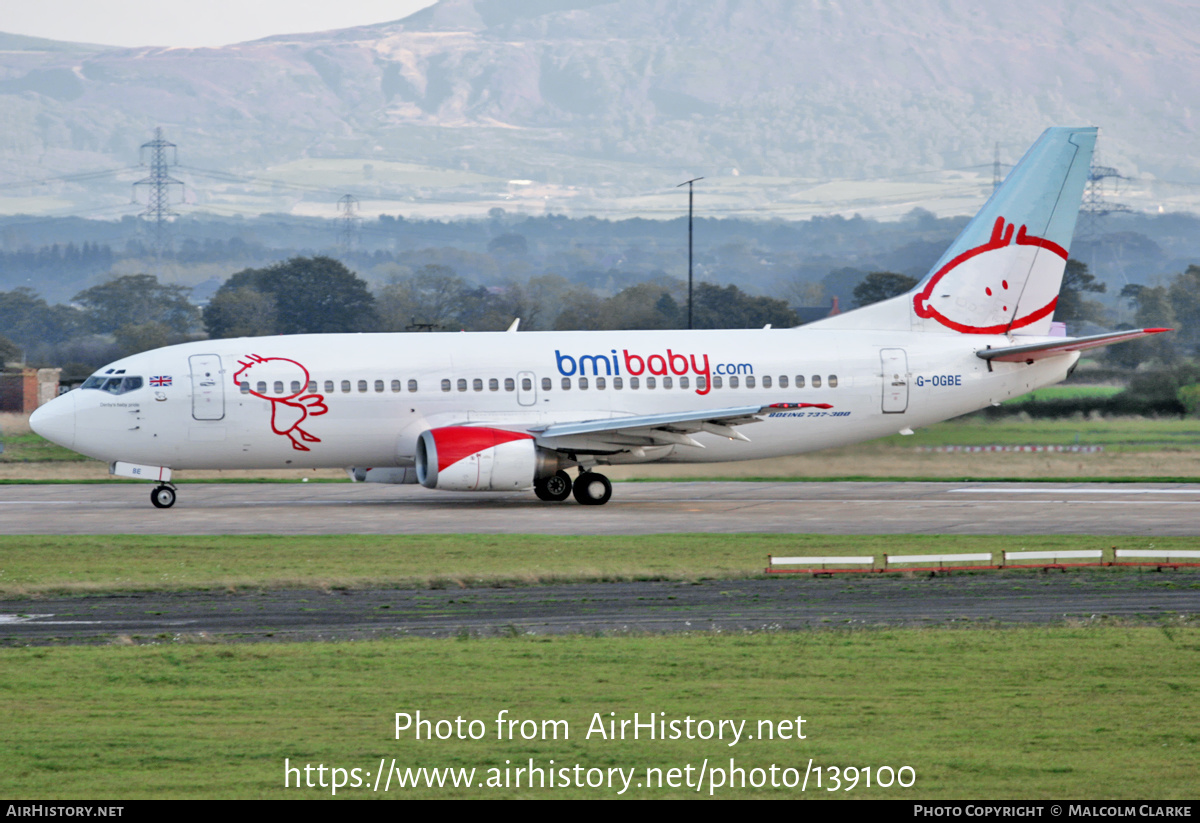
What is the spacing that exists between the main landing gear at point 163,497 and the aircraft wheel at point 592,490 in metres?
9.85

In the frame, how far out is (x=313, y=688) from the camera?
14.1m

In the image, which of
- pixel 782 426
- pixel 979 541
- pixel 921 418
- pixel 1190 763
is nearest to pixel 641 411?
pixel 782 426

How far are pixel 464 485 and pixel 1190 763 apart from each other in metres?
23.5

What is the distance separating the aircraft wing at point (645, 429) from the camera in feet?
109

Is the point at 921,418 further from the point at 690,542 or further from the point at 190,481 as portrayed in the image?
the point at 190,481

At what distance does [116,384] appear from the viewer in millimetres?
34031

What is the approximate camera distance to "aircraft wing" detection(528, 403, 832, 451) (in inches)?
1314

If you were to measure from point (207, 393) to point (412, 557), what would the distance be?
453 inches

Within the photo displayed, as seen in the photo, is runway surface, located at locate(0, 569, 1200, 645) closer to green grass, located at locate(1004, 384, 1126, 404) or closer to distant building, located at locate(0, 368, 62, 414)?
green grass, located at locate(1004, 384, 1126, 404)

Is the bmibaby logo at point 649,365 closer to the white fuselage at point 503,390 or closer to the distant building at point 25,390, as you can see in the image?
the white fuselage at point 503,390

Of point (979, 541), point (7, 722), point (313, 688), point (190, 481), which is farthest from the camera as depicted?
point (190, 481)

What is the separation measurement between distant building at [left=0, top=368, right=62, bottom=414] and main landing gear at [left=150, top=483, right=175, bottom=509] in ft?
102

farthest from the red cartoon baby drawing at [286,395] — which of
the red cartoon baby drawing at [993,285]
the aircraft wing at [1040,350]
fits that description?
the aircraft wing at [1040,350]

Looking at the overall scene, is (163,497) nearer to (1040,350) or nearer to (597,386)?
(597,386)
